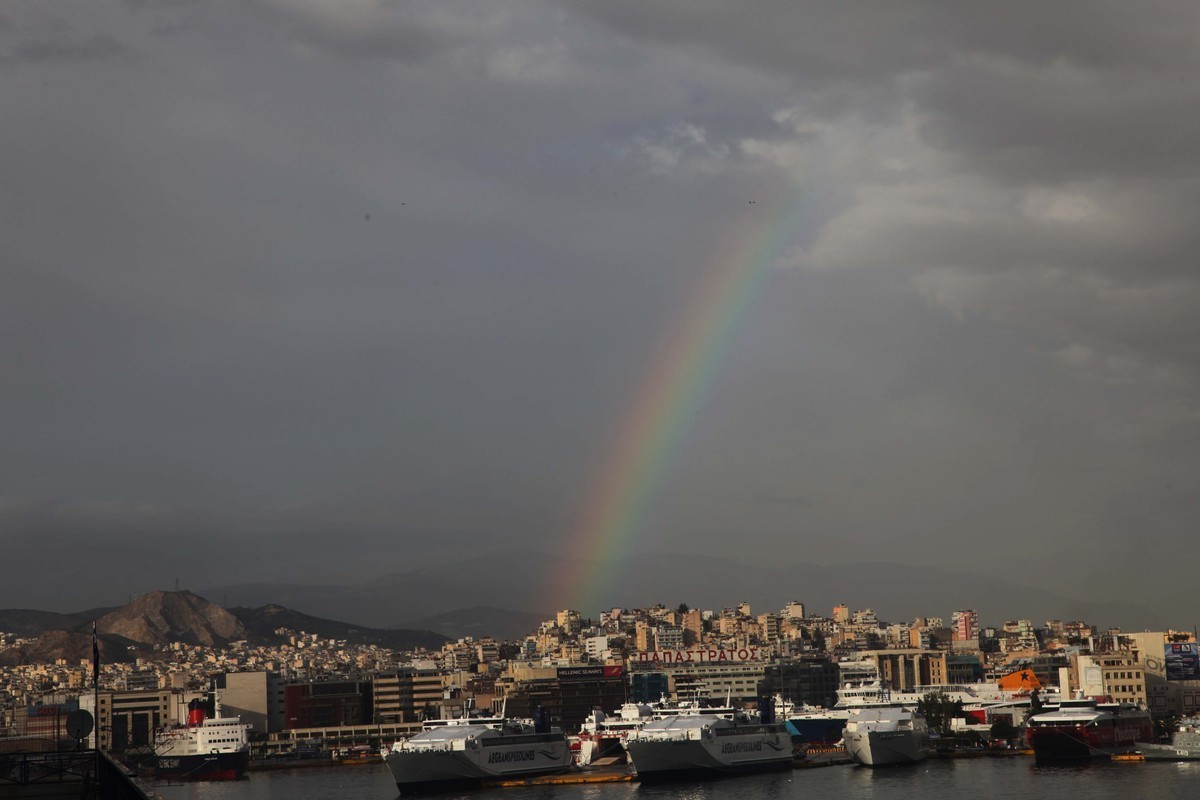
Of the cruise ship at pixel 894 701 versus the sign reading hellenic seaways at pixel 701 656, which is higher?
the sign reading hellenic seaways at pixel 701 656

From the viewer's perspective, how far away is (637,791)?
60031mm

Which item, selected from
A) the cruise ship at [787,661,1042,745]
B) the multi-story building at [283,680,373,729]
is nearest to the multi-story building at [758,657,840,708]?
the cruise ship at [787,661,1042,745]

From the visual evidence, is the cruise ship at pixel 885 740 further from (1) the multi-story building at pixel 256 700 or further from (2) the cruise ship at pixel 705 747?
(1) the multi-story building at pixel 256 700

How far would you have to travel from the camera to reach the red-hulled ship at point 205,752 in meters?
85.4

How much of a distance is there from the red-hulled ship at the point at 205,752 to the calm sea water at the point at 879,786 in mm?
9710

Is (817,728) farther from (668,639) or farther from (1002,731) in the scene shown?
(668,639)

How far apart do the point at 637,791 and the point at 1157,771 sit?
68.5 feet

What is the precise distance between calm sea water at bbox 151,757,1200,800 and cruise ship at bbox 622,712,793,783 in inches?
45.2

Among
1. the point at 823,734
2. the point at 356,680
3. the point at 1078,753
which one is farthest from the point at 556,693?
the point at 1078,753

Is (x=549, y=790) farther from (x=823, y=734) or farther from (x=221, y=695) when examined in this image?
(x=221, y=695)

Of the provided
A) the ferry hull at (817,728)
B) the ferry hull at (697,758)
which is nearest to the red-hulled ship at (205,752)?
the ferry hull at (697,758)

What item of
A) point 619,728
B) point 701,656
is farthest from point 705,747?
point 701,656

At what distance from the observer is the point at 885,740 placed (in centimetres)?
7069

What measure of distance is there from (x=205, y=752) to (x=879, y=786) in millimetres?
Answer: 44022
